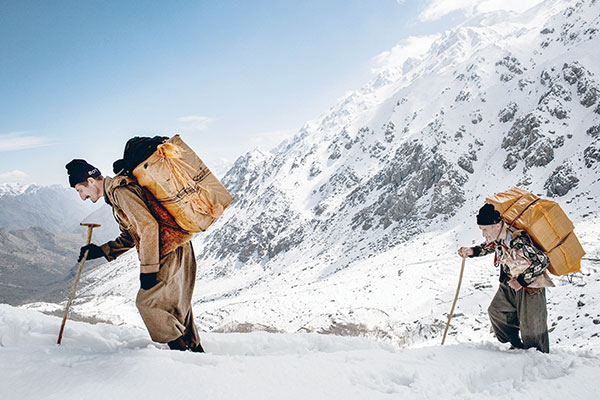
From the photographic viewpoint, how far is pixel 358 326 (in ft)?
46.4

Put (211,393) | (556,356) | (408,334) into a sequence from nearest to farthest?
(211,393) → (556,356) → (408,334)

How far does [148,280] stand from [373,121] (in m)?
100

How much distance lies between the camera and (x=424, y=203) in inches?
2013

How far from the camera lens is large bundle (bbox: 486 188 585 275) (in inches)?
161

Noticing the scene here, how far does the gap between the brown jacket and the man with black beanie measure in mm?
4094

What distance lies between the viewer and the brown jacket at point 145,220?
315cm

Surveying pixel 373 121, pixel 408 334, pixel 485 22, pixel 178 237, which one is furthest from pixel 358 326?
pixel 485 22

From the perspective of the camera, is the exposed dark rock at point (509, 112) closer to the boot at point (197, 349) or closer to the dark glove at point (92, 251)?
the boot at point (197, 349)

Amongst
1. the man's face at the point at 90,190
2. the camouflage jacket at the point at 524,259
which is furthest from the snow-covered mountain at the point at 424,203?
the man's face at the point at 90,190

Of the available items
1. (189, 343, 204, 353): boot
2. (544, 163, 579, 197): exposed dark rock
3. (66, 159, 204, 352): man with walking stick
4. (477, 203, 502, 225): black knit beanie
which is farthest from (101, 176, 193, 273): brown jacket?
(544, 163, 579, 197): exposed dark rock

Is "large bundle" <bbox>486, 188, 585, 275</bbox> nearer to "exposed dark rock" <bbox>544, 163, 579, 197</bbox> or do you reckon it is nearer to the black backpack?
the black backpack

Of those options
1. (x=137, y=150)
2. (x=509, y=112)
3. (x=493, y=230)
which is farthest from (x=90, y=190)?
(x=509, y=112)

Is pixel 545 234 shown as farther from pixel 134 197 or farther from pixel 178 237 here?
pixel 134 197

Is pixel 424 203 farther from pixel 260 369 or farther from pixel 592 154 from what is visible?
pixel 260 369
